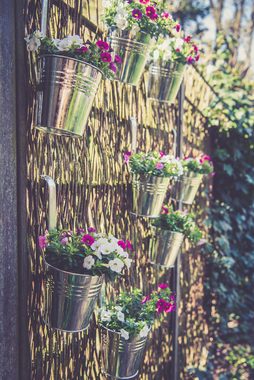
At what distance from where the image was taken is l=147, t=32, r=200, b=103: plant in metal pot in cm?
212

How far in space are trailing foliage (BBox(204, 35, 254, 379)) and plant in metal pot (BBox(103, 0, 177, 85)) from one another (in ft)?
7.21

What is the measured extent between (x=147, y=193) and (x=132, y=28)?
0.68 meters

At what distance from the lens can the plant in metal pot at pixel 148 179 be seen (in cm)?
194

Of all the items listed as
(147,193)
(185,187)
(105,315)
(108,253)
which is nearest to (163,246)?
(147,193)

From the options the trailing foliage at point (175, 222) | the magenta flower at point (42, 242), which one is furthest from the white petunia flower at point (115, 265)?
the trailing foliage at point (175, 222)

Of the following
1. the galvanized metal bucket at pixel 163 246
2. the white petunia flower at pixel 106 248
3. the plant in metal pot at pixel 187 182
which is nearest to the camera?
the white petunia flower at pixel 106 248

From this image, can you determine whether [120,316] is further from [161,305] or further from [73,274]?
[73,274]

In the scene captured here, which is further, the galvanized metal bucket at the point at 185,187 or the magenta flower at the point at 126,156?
the galvanized metal bucket at the point at 185,187

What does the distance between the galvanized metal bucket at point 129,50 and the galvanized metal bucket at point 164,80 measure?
0.37 m

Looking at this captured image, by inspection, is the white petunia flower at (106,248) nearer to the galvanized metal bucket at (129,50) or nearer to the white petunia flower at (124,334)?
the white petunia flower at (124,334)

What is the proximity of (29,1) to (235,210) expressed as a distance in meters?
3.24

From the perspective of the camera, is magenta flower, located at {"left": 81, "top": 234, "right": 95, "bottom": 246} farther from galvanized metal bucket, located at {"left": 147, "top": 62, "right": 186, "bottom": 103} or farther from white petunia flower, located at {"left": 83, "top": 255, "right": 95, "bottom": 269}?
galvanized metal bucket, located at {"left": 147, "top": 62, "right": 186, "bottom": 103}

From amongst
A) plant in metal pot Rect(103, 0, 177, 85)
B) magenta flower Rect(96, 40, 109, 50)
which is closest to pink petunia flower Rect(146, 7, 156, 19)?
plant in metal pot Rect(103, 0, 177, 85)

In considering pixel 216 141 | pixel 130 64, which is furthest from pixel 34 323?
pixel 216 141
